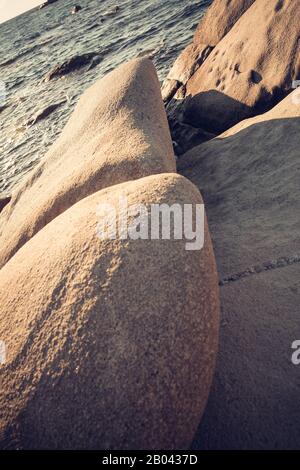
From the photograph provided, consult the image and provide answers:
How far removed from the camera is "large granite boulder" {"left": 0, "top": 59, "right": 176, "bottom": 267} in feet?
6.58

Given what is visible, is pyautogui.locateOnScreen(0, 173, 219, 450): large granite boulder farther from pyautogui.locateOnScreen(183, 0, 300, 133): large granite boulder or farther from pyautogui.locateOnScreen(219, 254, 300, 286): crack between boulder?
pyautogui.locateOnScreen(183, 0, 300, 133): large granite boulder

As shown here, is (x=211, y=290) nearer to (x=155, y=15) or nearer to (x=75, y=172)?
(x=75, y=172)

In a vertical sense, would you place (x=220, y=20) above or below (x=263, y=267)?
above

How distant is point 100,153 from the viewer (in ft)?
7.18

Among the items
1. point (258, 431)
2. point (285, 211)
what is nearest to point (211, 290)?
point (258, 431)

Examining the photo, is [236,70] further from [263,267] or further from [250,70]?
[263,267]

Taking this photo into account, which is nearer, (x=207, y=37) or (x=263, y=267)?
(x=263, y=267)

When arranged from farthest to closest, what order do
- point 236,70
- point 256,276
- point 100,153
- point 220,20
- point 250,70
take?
point 220,20 < point 236,70 < point 250,70 < point 100,153 < point 256,276

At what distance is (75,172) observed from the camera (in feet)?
7.20

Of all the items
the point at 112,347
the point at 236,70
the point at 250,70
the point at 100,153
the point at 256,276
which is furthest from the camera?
the point at 236,70

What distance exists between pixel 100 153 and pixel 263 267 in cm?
113

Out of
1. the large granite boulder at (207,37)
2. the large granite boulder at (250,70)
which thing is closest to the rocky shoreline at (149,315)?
the large granite boulder at (250,70)

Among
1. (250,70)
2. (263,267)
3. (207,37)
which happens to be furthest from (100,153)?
(207,37)
